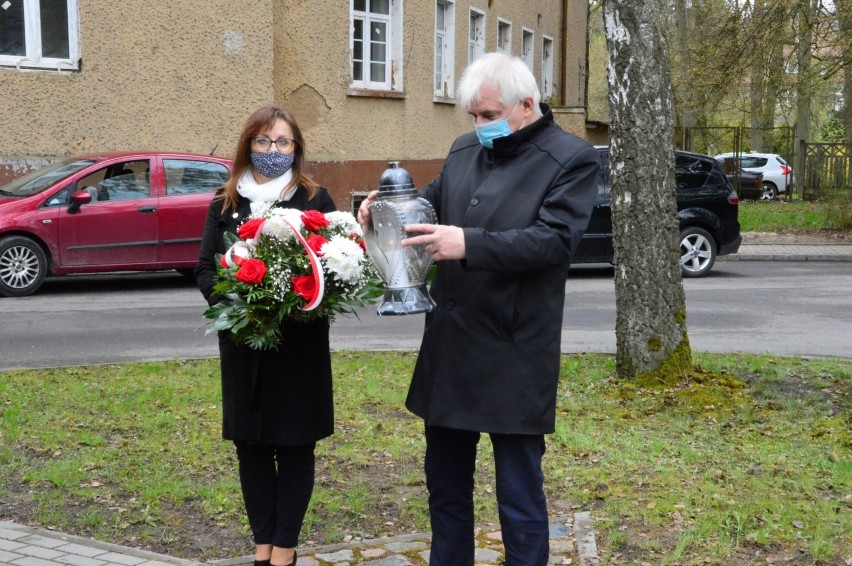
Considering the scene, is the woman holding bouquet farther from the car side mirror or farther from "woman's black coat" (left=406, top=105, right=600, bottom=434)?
the car side mirror

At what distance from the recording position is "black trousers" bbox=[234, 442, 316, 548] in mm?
4320

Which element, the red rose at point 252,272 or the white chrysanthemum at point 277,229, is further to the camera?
the white chrysanthemum at point 277,229

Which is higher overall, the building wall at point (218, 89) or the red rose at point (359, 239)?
the building wall at point (218, 89)

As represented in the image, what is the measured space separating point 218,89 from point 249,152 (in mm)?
13996

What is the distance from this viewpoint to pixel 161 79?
17281 millimetres

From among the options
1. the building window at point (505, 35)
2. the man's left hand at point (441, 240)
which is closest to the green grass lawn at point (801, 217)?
the building window at point (505, 35)

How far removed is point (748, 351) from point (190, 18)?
11.0 m

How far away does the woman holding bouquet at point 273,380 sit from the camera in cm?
427

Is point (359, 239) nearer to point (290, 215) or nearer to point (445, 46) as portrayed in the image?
point (290, 215)

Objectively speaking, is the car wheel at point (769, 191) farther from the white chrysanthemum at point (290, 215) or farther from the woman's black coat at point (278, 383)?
the white chrysanthemum at point (290, 215)

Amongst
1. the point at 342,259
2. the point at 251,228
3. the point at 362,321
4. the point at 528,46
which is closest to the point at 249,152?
the point at 251,228

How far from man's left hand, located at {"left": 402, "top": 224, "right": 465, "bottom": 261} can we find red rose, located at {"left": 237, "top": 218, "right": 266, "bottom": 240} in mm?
764

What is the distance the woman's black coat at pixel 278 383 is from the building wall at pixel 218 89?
42.1 feet

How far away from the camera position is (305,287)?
159 inches
